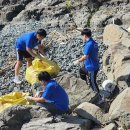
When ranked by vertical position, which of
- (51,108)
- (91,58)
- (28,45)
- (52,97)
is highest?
(28,45)

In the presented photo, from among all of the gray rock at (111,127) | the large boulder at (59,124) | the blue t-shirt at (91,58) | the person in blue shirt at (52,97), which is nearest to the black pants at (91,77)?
the blue t-shirt at (91,58)

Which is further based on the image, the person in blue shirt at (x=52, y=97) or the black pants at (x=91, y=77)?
the black pants at (x=91, y=77)

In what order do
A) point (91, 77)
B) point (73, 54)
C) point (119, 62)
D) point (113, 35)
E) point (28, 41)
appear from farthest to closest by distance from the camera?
1. point (113, 35)
2. point (73, 54)
3. point (119, 62)
4. point (28, 41)
5. point (91, 77)

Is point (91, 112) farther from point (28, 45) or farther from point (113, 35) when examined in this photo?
point (113, 35)

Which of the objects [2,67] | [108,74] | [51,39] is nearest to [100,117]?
[108,74]

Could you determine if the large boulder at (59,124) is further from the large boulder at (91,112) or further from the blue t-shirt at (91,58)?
the blue t-shirt at (91,58)

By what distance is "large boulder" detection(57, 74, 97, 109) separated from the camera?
490 inches

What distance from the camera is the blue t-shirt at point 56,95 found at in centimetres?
1102

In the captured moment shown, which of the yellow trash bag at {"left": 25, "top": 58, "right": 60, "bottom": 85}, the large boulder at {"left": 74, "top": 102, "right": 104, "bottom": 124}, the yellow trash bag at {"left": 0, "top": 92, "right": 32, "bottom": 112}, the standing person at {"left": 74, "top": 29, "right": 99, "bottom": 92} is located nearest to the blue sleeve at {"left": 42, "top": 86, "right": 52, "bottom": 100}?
the large boulder at {"left": 74, "top": 102, "right": 104, "bottom": 124}

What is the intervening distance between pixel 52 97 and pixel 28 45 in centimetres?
312

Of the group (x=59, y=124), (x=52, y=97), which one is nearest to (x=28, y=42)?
(x=52, y=97)

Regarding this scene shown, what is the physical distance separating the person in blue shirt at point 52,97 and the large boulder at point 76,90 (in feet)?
3.65

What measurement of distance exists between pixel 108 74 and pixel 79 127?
4.20m

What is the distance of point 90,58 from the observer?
12938 millimetres
